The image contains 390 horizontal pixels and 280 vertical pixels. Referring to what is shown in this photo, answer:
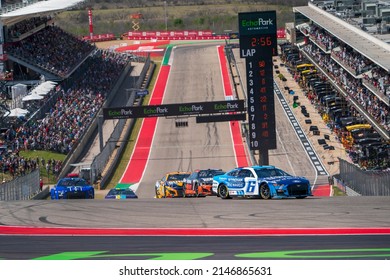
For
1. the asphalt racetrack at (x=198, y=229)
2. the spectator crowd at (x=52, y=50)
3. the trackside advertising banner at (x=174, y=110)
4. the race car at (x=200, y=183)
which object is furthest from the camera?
the spectator crowd at (x=52, y=50)

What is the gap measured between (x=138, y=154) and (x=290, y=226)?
140ft

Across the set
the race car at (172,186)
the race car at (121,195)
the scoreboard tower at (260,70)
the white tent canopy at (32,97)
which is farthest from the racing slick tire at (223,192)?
the white tent canopy at (32,97)

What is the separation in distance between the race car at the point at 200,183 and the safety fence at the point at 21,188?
704 centimetres

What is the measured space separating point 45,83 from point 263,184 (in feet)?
148

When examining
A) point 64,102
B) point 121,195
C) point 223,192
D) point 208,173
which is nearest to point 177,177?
point 208,173

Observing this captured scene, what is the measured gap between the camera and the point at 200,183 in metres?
37.1

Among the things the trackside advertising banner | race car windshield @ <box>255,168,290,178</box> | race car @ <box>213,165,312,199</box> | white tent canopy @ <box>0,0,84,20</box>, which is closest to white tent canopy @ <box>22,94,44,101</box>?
the trackside advertising banner

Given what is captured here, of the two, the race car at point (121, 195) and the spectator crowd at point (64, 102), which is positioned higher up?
the race car at point (121, 195)

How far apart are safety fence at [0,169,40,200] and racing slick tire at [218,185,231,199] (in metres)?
9.39

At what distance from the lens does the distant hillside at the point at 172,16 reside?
14000cm

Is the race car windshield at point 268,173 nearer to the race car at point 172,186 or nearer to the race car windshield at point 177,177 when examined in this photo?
the race car at point 172,186

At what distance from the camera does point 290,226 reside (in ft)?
79.4

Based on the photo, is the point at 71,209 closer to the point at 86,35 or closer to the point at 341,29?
the point at 341,29

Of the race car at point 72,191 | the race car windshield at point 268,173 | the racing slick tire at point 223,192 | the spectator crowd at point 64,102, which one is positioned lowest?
the spectator crowd at point 64,102
